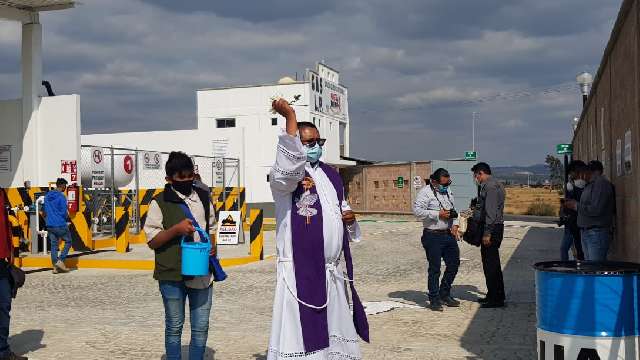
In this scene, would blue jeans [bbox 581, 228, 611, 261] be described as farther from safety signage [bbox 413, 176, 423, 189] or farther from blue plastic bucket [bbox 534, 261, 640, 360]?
safety signage [bbox 413, 176, 423, 189]

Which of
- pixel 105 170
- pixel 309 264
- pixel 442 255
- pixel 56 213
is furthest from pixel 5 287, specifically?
pixel 105 170

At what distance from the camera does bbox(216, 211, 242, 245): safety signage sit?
1728 centimetres

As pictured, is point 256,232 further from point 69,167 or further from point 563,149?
point 563,149

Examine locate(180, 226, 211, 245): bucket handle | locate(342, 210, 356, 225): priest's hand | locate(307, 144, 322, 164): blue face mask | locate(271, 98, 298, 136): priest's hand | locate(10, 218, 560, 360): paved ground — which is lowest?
locate(10, 218, 560, 360): paved ground

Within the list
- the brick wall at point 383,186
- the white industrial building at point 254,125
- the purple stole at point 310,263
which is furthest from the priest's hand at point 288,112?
the brick wall at point 383,186

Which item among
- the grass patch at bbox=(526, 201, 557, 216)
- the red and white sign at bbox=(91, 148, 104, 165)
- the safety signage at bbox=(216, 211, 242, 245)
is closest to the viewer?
the safety signage at bbox=(216, 211, 242, 245)

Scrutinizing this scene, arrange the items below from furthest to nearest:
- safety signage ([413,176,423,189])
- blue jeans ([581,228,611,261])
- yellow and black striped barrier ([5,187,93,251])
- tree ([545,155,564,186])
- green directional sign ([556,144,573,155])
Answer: tree ([545,155,564,186]), safety signage ([413,176,423,189]), green directional sign ([556,144,573,155]), yellow and black striped barrier ([5,187,93,251]), blue jeans ([581,228,611,261])

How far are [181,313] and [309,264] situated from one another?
56.2 inches

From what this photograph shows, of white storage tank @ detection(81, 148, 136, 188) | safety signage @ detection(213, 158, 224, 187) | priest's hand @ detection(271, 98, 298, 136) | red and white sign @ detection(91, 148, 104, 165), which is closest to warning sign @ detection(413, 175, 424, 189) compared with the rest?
safety signage @ detection(213, 158, 224, 187)

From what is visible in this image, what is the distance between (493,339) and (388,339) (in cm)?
108

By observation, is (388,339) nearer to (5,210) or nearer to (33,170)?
(5,210)

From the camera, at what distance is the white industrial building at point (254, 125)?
33094 millimetres

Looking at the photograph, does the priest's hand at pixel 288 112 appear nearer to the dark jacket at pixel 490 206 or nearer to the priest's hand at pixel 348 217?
the priest's hand at pixel 348 217

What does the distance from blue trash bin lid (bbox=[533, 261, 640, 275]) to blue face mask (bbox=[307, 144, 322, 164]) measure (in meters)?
1.61
